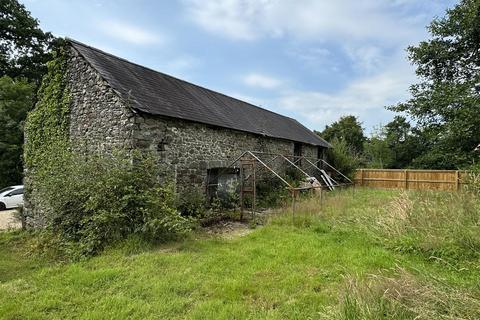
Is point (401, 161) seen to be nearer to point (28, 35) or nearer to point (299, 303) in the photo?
point (299, 303)

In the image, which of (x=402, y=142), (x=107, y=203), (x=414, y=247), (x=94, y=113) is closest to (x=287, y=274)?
(x=414, y=247)

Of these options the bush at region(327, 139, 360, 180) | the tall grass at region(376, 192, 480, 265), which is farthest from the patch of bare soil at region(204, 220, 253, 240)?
→ the bush at region(327, 139, 360, 180)

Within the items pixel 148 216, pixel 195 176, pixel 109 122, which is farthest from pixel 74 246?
pixel 195 176

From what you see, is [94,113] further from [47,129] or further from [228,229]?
[228,229]

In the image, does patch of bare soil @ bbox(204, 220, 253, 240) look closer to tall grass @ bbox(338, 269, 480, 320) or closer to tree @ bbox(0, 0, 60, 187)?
tall grass @ bbox(338, 269, 480, 320)

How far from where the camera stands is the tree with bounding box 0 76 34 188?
1873 cm

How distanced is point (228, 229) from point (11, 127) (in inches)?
696

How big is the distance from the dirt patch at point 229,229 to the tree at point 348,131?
30309 millimetres

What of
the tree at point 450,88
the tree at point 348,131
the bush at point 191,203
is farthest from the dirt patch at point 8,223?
the tree at point 348,131

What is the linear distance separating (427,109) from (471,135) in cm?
327

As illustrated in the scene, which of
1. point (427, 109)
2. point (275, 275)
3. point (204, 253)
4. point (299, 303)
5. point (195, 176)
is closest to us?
point (299, 303)

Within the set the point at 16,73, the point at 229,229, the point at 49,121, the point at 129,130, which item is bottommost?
the point at 229,229

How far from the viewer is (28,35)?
24.8m

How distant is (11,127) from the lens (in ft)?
62.5
